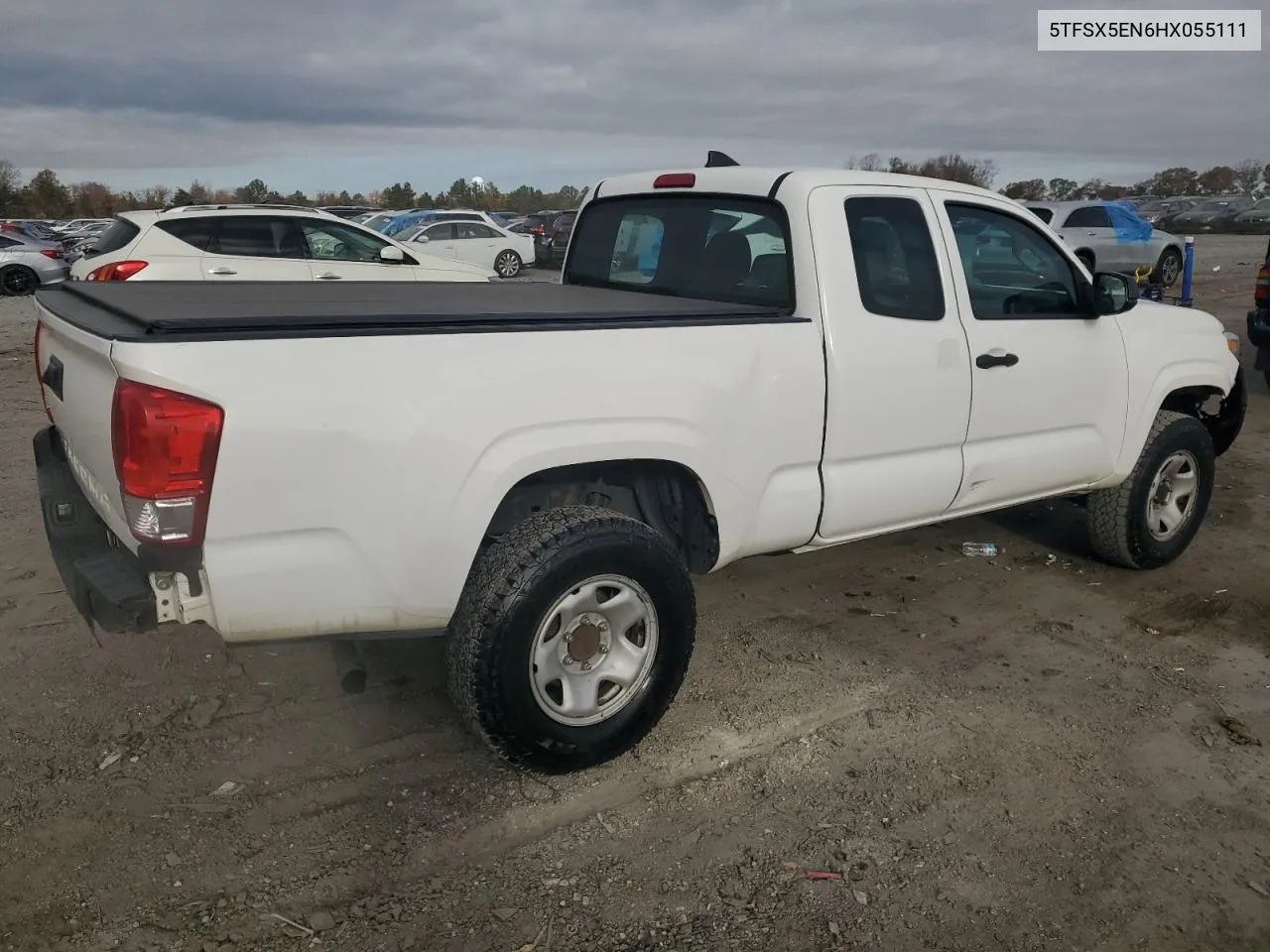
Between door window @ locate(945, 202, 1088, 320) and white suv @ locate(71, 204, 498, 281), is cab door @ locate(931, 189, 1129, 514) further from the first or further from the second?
white suv @ locate(71, 204, 498, 281)

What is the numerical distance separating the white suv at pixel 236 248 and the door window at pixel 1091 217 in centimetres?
1277

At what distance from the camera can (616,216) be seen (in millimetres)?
4684

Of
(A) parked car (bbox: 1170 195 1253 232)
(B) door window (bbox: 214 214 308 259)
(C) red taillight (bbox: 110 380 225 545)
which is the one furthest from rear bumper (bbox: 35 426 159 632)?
(A) parked car (bbox: 1170 195 1253 232)

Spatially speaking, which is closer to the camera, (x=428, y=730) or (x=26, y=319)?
(x=428, y=730)

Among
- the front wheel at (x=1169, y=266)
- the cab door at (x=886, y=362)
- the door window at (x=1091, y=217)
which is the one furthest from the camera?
the front wheel at (x=1169, y=266)

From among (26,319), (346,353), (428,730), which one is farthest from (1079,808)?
(26,319)

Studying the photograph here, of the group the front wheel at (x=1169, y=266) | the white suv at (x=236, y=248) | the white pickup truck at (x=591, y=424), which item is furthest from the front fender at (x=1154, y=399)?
the front wheel at (x=1169, y=266)

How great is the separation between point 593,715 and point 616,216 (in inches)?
99.5

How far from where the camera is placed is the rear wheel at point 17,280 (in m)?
18.3

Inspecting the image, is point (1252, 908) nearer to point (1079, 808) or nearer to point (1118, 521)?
point (1079, 808)

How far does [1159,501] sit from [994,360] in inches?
68.7

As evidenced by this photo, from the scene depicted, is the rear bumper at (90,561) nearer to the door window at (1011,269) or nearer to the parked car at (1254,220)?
the door window at (1011,269)

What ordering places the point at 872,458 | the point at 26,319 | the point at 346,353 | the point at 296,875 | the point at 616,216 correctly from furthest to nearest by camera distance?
1. the point at 26,319
2. the point at 616,216
3. the point at 872,458
4. the point at 296,875
5. the point at 346,353

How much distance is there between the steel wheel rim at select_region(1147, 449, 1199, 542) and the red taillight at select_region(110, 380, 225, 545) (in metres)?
4.48
